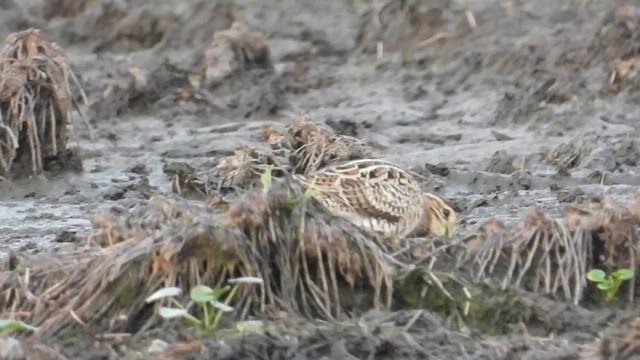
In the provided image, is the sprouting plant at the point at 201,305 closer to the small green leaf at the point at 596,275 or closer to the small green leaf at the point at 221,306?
the small green leaf at the point at 221,306

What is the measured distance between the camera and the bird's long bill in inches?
328

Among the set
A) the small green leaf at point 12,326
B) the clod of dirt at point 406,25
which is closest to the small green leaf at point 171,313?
the small green leaf at point 12,326

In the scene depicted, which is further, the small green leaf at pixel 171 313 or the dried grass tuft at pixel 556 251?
the dried grass tuft at pixel 556 251

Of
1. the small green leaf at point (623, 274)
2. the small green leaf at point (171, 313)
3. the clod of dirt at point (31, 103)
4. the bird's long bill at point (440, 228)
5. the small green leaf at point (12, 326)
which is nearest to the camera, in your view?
the small green leaf at point (171, 313)

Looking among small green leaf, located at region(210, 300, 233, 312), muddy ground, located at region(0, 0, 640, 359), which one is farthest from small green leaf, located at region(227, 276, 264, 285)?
muddy ground, located at region(0, 0, 640, 359)

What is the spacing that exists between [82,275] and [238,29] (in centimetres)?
833

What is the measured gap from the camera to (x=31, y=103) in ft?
35.1

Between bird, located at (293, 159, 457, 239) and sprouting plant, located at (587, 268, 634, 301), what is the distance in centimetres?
142

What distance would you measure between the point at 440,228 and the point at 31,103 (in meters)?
3.40

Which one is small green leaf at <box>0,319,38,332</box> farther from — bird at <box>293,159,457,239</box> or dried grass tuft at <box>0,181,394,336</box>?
bird at <box>293,159,457,239</box>

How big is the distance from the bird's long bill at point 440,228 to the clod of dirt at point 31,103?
314 centimetres

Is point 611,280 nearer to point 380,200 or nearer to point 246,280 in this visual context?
point 246,280

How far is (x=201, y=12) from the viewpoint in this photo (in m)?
16.3

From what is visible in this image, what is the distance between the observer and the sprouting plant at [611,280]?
22.4 feet
